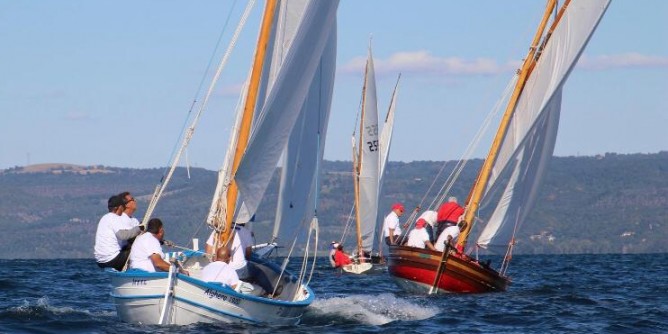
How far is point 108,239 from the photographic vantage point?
24016 mm

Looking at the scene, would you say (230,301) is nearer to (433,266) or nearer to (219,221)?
(219,221)

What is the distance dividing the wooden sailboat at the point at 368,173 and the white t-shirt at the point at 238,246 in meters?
31.6

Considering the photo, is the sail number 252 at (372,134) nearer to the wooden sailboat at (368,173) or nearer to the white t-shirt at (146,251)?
the wooden sailboat at (368,173)

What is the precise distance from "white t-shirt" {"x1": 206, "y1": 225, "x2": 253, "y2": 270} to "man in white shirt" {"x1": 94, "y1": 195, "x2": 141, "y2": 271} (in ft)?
4.97

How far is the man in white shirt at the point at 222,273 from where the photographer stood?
75.8 feet

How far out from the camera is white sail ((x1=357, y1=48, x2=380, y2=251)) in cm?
5819

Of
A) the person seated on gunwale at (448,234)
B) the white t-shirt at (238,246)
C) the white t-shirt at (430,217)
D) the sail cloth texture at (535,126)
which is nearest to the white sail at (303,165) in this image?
the white t-shirt at (238,246)

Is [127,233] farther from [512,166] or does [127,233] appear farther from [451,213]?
[512,166]

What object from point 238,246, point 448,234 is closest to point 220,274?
point 238,246

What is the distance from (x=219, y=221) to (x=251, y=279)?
2284mm

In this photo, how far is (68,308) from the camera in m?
28.3

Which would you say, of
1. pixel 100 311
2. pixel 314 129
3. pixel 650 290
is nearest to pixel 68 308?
pixel 100 311

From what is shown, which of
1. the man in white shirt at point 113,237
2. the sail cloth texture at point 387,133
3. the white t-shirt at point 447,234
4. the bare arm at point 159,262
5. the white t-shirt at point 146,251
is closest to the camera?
the bare arm at point 159,262

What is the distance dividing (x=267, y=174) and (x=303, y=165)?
2.95 m
